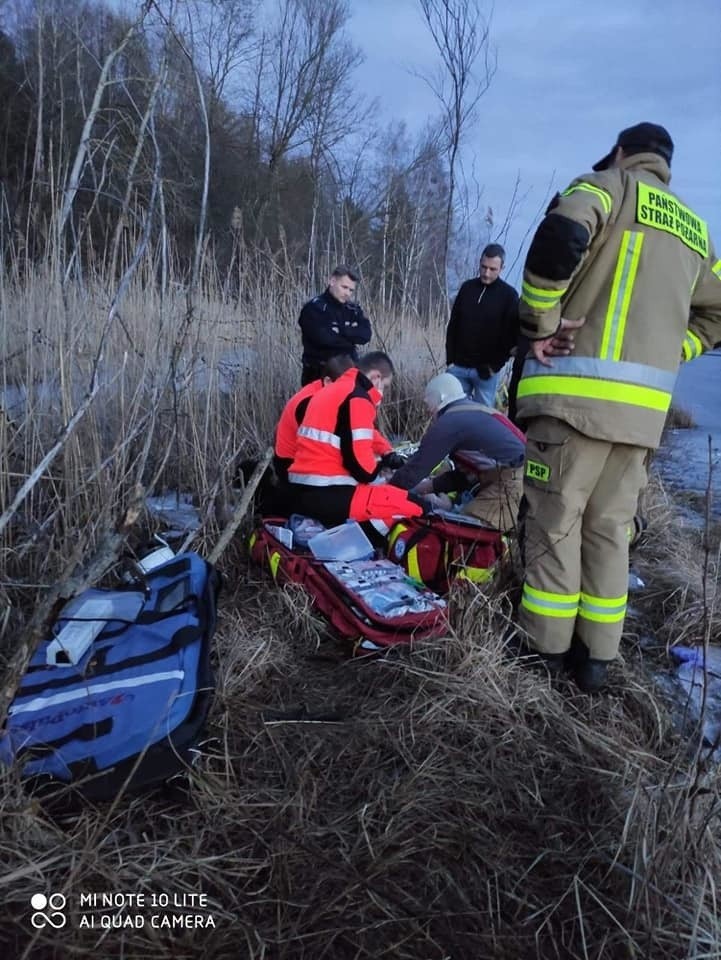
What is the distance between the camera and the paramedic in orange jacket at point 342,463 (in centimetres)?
304

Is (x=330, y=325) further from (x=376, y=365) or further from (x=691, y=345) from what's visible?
(x=691, y=345)

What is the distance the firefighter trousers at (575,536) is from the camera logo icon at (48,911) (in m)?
1.40

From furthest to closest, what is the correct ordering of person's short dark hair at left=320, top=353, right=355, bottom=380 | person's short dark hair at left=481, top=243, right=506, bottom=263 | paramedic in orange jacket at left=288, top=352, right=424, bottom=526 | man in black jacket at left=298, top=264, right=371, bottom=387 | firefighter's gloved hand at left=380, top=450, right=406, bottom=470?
person's short dark hair at left=481, top=243, right=506, bottom=263 → man in black jacket at left=298, top=264, right=371, bottom=387 → firefighter's gloved hand at left=380, top=450, right=406, bottom=470 → person's short dark hair at left=320, top=353, right=355, bottom=380 → paramedic in orange jacket at left=288, top=352, right=424, bottom=526

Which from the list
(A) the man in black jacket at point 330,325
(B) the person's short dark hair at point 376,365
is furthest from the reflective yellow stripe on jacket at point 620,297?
(A) the man in black jacket at point 330,325

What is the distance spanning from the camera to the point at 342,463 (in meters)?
3.14

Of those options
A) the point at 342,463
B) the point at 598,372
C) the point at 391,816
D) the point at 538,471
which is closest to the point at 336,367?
the point at 342,463

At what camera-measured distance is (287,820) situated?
1420 millimetres

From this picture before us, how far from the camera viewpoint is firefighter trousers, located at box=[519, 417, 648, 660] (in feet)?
6.14

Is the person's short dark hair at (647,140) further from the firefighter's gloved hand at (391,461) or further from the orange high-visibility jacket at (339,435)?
the firefighter's gloved hand at (391,461)

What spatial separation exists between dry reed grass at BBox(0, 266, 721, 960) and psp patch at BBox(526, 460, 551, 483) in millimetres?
432

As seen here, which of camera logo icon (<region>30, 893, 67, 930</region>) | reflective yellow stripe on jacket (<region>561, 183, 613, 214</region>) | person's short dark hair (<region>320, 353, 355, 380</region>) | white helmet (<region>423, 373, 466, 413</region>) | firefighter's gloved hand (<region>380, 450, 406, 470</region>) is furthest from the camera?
firefighter's gloved hand (<region>380, 450, 406, 470</region>)

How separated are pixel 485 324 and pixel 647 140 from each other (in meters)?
2.59

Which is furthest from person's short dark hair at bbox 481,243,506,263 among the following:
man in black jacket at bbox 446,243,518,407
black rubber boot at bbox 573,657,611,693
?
black rubber boot at bbox 573,657,611,693

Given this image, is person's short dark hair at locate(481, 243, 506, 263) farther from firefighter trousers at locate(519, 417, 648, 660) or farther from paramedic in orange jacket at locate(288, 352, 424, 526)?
firefighter trousers at locate(519, 417, 648, 660)
